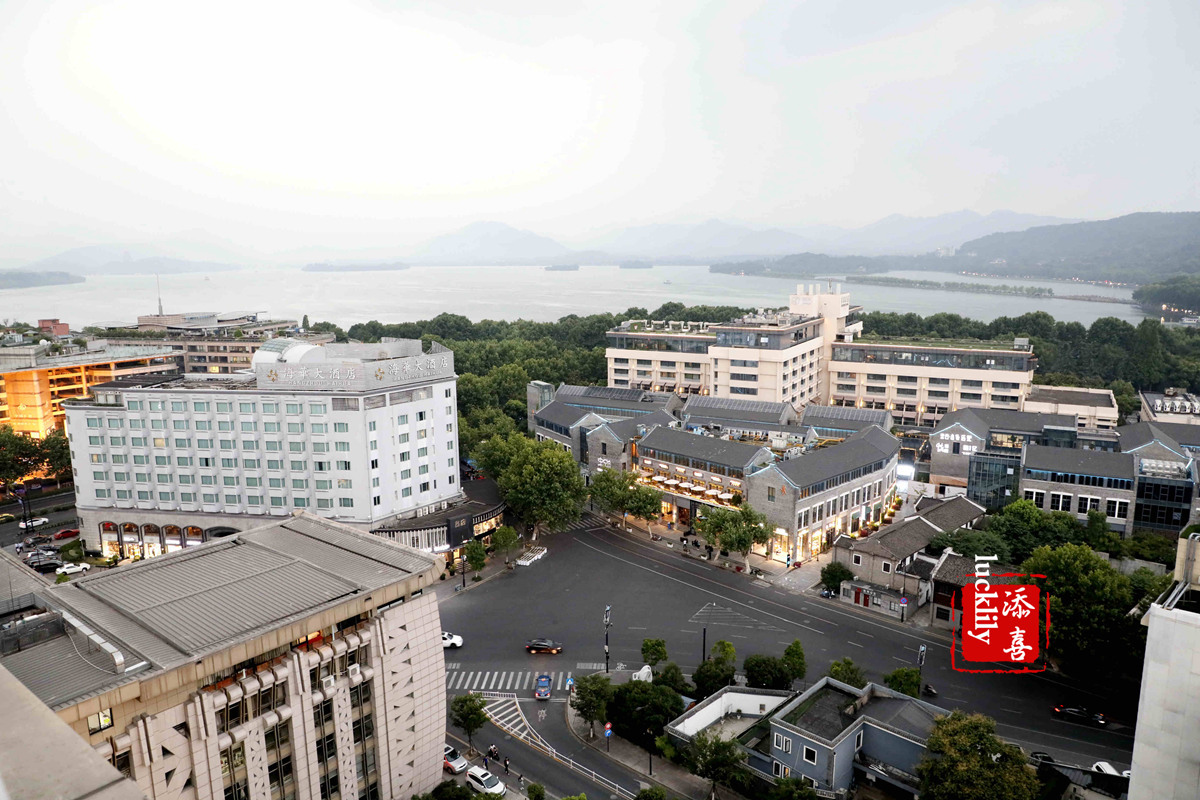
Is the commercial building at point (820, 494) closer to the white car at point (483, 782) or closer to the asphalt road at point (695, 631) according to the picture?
the asphalt road at point (695, 631)

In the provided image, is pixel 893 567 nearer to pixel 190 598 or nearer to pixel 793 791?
pixel 793 791

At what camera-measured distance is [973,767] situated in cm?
3198

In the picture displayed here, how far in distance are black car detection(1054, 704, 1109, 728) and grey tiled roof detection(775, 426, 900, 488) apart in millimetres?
25187

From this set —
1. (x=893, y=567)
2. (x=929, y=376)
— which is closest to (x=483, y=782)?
(x=893, y=567)

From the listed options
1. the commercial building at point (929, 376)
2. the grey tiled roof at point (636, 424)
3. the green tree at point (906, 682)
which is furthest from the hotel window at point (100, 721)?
the commercial building at point (929, 376)

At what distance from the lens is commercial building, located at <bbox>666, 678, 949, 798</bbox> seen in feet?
116

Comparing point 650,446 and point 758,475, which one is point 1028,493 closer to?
point 758,475

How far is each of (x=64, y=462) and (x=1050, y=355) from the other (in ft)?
479

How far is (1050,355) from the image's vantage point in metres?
129

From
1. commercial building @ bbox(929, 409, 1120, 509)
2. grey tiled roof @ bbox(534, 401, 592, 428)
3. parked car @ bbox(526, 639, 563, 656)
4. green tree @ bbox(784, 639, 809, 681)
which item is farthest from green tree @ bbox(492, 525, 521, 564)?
commercial building @ bbox(929, 409, 1120, 509)

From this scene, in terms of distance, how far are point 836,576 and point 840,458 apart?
15.3 m

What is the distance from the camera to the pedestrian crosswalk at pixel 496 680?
4653cm

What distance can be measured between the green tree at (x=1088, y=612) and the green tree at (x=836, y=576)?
1399cm

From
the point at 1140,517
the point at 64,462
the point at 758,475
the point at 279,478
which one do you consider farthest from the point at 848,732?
the point at 64,462
